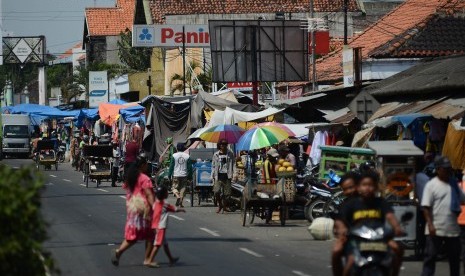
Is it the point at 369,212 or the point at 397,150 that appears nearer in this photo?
the point at 369,212

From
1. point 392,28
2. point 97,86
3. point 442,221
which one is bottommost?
point 442,221

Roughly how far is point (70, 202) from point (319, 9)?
36118 millimetres

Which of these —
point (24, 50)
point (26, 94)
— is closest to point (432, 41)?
point (24, 50)

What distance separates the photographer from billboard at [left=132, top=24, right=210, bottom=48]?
184 feet

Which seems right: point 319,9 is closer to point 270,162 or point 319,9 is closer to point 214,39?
point 214,39

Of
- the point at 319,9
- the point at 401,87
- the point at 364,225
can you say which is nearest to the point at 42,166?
the point at 319,9

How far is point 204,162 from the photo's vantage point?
32.0 metres

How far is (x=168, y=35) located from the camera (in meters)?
56.8

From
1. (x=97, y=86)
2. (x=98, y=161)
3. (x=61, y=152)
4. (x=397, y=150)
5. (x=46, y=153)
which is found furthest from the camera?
(x=97, y=86)

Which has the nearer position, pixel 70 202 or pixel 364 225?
pixel 364 225

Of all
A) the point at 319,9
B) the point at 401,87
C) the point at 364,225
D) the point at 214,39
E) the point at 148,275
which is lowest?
the point at 148,275

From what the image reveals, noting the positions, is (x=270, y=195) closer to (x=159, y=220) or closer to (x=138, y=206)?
(x=159, y=220)

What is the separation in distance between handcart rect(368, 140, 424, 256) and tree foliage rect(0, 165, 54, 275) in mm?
10187

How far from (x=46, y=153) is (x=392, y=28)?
20.7m
